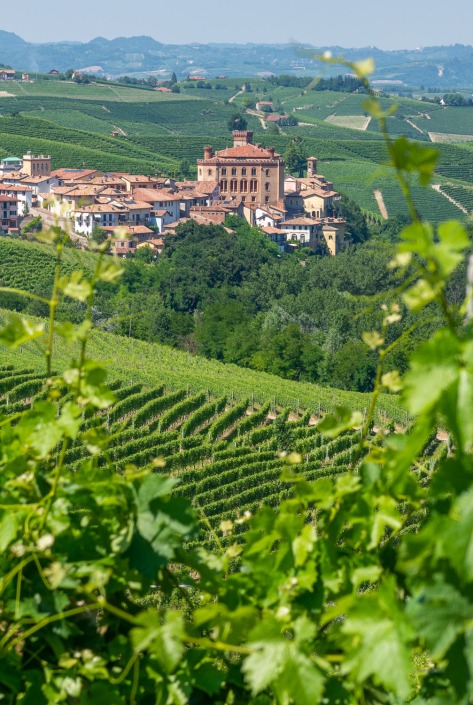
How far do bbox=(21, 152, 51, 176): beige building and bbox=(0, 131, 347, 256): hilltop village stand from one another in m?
0.05

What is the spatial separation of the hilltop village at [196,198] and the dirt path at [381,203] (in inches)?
148

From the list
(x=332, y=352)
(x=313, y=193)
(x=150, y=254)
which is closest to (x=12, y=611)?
(x=332, y=352)

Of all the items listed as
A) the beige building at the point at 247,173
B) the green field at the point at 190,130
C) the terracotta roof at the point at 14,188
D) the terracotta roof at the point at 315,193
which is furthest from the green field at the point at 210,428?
the terracotta roof at the point at 315,193

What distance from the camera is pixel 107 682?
6.27 ft

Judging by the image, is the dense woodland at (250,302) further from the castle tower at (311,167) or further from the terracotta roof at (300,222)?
the castle tower at (311,167)

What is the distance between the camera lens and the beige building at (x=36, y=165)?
2447 inches

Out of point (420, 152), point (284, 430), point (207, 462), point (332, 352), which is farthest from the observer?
point (332, 352)

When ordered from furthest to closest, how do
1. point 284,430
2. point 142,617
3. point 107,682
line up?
1. point 284,430
2. point 107,682
3. point 142,617

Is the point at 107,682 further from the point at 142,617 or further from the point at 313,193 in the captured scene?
the point at 313,193

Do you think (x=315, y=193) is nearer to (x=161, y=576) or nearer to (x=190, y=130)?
(x=190, y=130)

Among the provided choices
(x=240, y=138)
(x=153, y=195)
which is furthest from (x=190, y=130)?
(x=153, y=195)

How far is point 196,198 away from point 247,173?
5.41 metres

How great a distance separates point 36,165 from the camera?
206ft

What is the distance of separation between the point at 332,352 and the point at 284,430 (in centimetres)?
1366
